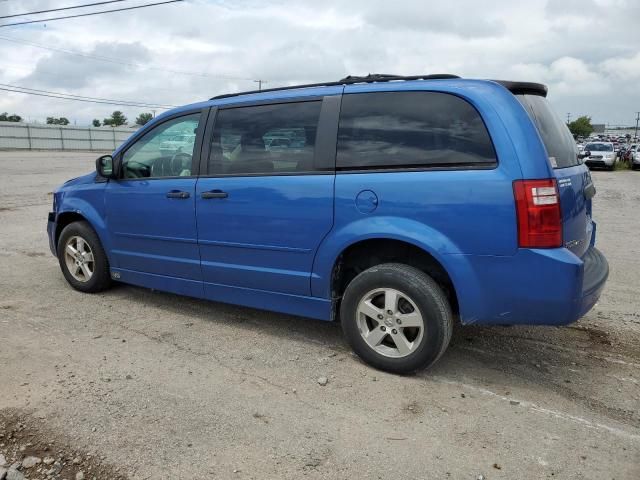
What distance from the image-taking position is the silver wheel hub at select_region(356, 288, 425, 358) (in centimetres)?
358

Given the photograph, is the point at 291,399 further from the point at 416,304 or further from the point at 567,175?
the point at 567,175

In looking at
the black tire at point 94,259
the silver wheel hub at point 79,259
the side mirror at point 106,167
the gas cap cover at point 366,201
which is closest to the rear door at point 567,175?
the gas cap cover at point 366,201

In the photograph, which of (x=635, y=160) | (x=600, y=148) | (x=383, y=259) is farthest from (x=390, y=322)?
(x=635, y=160)

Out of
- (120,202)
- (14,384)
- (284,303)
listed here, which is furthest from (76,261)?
(284,303)

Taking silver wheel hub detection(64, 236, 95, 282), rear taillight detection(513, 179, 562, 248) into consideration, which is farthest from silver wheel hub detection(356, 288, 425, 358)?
silver wheel hub detection(64, 236, 95, 282)

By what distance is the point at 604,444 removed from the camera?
2.90 m

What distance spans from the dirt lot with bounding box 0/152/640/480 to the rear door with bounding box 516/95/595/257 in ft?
3.13

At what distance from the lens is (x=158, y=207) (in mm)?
4684

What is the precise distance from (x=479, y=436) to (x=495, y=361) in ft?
3.54

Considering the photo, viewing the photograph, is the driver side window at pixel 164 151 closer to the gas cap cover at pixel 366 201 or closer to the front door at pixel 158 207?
the front door at pixel 158 207

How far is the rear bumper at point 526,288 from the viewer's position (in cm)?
318

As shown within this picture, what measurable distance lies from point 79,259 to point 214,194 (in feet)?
6.59

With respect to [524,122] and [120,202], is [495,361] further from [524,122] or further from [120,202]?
[120,202]

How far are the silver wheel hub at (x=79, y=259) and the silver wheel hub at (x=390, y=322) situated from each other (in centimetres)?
299
